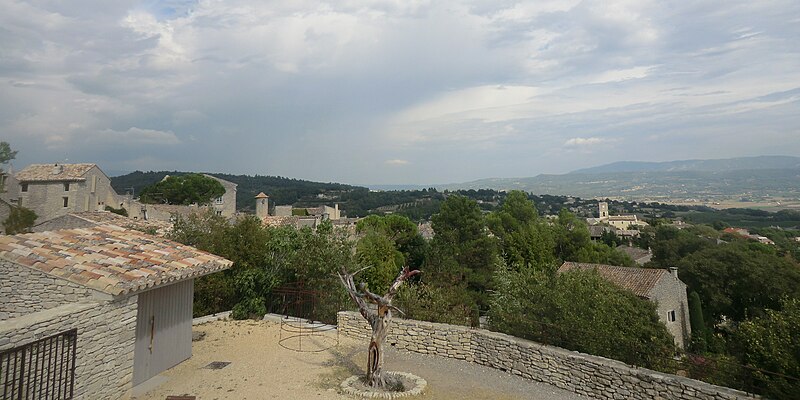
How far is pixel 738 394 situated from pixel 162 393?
9.88 m

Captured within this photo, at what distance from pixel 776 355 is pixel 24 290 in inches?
505

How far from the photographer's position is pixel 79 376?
648 centimetres

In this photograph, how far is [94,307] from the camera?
22.1 feet

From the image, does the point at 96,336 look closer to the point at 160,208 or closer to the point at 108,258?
the point at 108,258

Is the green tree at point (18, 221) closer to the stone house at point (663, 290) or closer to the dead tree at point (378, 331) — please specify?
the dead tree at point (378, 331)

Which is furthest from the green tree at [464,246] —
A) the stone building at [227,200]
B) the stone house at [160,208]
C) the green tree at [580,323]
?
the stone building at [227,200]

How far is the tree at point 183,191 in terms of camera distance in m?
55.8

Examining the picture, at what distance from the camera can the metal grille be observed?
5.50 meters

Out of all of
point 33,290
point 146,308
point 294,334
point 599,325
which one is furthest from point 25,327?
point 599,325

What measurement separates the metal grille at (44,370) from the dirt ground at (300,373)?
6.19 ft

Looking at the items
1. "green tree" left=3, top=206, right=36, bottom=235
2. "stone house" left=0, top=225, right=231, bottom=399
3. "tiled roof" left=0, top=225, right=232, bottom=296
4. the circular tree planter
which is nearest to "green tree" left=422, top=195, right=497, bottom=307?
the circular tree planter

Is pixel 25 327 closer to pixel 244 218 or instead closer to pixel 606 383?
pixel 606 383

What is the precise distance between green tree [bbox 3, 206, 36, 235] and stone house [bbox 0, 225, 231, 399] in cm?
2277

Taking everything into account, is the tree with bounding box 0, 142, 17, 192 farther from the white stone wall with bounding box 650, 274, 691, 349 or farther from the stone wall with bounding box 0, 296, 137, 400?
the white stone wall with bounding box 650, 274, 691, 349
